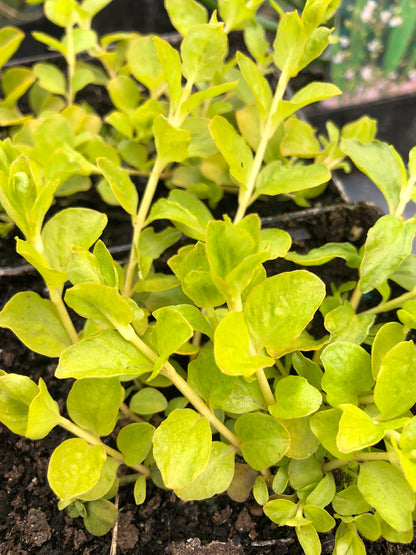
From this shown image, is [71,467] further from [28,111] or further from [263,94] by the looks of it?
[28,111]

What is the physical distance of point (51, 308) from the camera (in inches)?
25.6

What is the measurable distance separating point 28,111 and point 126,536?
0.95 meters

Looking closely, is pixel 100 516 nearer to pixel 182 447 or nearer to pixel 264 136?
pixel 182 447

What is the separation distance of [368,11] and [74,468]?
5.07 feet

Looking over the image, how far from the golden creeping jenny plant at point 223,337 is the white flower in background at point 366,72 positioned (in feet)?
3.22

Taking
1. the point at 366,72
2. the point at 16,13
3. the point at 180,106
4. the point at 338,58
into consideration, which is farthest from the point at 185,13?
the point at 16,13

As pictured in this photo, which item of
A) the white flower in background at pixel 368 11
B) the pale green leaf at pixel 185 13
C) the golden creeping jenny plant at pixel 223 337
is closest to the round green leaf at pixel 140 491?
the golden creeping jenny plant at pixel 223 337

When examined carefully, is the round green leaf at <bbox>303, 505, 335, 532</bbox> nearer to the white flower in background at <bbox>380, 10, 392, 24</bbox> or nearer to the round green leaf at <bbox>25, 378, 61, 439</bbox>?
the round green leaf at <bbox>25, 378, 61, 439</bbox>

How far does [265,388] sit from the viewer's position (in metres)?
0.55

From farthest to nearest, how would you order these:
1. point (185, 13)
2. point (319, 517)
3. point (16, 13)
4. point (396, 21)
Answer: point (16, 13) < point (396, 21) < point (185, 13) < point (319, 517)

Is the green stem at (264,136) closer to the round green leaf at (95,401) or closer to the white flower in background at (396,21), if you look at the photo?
the round green leaf at (95,401)

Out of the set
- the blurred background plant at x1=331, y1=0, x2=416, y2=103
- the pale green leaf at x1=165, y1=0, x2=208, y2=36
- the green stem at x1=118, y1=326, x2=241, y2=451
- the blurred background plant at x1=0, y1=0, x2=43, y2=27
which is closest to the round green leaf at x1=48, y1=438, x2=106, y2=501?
the green stem at x1=118, y1=326, x2=241, y2=451

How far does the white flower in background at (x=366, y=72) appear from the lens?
168 cm

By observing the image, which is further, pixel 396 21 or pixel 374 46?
pixel 374 46
